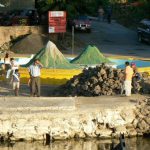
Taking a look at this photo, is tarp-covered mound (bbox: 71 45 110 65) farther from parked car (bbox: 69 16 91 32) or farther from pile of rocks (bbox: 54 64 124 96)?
parked car (bbox: 69 16 91 32)

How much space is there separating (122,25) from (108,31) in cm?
573

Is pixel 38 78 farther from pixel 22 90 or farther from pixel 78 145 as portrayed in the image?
pixel 78 145

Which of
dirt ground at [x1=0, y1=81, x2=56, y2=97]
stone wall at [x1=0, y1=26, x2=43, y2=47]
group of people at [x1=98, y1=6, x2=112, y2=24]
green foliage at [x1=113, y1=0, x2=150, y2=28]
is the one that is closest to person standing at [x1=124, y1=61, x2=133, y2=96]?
dirt ground at [x1=0, y1=81, x2=56, y2=97]

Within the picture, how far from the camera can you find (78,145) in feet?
71.4

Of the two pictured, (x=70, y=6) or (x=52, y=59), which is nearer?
(x=52, y=59)

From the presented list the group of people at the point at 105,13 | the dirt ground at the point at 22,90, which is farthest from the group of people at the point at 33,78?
the group of people at the point at 105,13

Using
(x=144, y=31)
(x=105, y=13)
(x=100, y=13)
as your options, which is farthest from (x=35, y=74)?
(x=105, y=13)

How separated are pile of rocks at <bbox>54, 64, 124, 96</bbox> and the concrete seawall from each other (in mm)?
1942

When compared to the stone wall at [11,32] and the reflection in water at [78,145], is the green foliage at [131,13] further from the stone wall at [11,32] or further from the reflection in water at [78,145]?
the reflection in water at [78,145]

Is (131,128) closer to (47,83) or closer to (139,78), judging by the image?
(139,78)

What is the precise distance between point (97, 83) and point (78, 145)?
469 centimetres

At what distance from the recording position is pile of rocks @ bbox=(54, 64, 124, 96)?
84.0 ft

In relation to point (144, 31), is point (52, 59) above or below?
below

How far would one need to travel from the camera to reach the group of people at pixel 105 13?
209 feet
